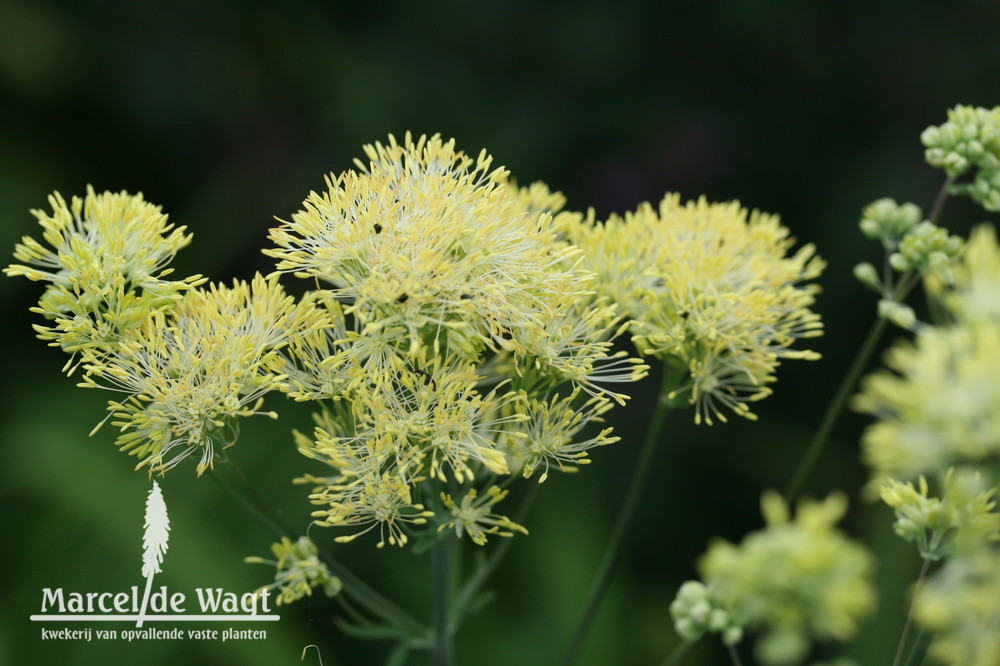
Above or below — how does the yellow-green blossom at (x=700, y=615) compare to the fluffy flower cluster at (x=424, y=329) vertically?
below

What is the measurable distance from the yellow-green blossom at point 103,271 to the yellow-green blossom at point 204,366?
0.04 m

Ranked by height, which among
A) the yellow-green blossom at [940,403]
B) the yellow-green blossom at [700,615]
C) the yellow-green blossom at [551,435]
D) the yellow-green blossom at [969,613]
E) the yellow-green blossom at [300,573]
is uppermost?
the yellow-green blossom at [551,435]

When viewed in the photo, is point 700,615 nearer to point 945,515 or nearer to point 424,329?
point 945,515

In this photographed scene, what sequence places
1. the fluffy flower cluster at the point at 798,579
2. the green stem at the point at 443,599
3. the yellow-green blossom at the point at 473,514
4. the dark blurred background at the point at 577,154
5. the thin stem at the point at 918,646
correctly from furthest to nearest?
the dark blurred background at the point at 577,154 → the green stem at the point at 443,599 → the yellow-green blossom at the point at 473,514 → the thin stem at the point at 918,646 → the fluffy flower cluster at the point at 798,579

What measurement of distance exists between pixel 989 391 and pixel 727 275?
2.34 feet

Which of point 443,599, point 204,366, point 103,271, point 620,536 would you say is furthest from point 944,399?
point 103,271

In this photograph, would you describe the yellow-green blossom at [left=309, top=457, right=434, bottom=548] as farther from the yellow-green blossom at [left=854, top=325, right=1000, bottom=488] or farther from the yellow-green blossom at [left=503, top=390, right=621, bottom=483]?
the yellow-green blossom at [left=854, top=325, right=1000, bottom=488]

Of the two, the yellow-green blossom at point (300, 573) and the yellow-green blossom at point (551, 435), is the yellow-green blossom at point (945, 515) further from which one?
the yellow-green blossom at point (300, 573)

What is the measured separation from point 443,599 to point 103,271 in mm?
771

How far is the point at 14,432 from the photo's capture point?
3303 mm

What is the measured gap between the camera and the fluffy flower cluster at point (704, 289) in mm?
1654

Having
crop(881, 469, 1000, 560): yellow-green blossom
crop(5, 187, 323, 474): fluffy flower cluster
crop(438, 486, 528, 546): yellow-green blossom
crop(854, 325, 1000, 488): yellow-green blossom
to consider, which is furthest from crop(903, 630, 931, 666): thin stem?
crop(5, 187, 323, 474): fluffy flower cluster

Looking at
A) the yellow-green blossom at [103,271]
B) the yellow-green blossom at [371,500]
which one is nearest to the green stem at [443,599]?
the yellow-green blossom at [371,500]

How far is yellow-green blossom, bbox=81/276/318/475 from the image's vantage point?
148cm
